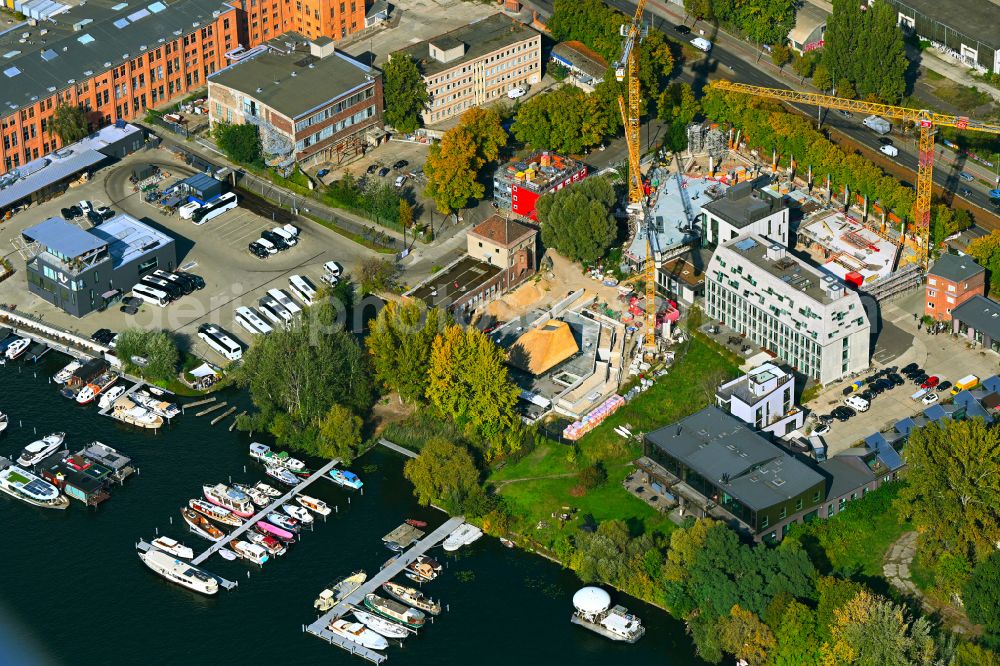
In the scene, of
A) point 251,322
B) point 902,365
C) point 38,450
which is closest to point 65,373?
Answer: point 38,450

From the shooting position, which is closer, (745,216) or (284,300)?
(745,216)

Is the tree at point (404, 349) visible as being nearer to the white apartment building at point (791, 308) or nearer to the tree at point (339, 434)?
the tree at point (339, 434)

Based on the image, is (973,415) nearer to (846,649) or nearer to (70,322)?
(846,649)

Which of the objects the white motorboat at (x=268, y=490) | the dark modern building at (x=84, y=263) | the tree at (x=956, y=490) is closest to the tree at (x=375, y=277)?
the dark modern building at (x=84, y=263)

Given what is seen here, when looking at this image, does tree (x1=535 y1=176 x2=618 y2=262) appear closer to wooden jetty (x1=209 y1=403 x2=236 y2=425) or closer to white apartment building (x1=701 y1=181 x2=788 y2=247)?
white apartment building (x1=701 y1=181 x2=788 y2=247)

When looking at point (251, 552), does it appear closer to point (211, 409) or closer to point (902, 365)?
point (211, 409)

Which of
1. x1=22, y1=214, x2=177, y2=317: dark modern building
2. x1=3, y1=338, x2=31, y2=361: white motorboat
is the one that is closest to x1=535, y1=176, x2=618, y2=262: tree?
x1=22, y1=214, x2=177, y2=317: dark modern building
